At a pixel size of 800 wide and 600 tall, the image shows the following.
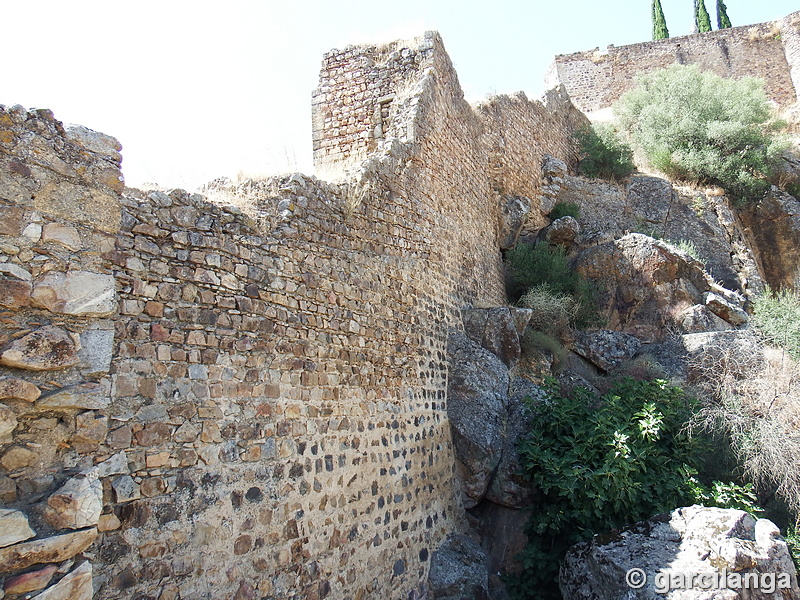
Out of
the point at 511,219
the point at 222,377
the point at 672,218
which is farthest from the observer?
the point at 672,218

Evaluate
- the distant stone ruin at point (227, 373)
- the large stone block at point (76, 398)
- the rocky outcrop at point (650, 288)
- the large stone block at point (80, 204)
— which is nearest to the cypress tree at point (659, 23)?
the rocky outcrop at point (650, 288)

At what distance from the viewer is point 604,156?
15.2 m

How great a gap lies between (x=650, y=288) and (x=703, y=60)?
58.5 feet

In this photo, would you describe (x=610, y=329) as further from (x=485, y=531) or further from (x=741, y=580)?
(x=741, y=580)

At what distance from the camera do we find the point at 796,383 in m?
7.89

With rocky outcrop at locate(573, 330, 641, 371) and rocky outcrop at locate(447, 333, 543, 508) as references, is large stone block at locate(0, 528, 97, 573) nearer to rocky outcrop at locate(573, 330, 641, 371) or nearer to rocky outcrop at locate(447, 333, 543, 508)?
rocky outcrop at locate(447, 333, 543, 508)

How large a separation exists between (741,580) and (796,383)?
4.00 m

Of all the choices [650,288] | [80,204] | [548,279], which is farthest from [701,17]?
[80,204]

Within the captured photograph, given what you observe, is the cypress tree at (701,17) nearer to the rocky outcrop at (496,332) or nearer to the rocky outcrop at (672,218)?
the rocky outcrop at (672,218)

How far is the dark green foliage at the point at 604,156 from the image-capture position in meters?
15.0

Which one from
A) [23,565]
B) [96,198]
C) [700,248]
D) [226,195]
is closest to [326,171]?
[226,195]

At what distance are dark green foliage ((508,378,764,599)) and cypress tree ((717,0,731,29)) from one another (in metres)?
29.7

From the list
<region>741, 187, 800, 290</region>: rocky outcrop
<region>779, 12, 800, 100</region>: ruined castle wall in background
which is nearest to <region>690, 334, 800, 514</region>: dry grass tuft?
<region>741, 187, 800, 290</region>: rocky outcrop

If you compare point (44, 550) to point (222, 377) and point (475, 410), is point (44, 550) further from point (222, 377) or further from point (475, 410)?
point (475, 410)
